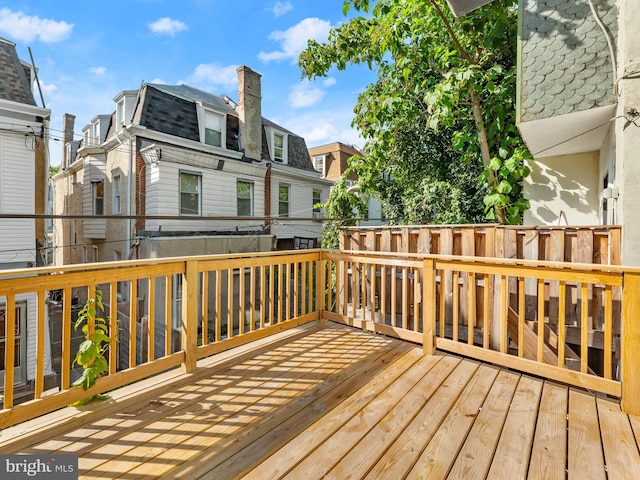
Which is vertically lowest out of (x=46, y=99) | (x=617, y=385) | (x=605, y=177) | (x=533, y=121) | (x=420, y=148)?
(x=617, y=385)

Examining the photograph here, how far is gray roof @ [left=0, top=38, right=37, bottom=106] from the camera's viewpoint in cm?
661

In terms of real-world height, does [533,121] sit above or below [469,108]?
below

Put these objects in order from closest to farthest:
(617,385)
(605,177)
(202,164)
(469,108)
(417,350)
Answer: (617,385) → (417,350) → (605,177) → (469,108) → (202,164)

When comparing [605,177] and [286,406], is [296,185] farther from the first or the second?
[286,406]

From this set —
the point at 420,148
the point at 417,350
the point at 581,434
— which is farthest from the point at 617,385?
the point at 420,148

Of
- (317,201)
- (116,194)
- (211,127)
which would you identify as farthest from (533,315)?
(317,201)

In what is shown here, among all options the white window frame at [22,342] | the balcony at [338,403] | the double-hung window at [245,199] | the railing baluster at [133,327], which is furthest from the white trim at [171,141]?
the railing baluster at [133,327]

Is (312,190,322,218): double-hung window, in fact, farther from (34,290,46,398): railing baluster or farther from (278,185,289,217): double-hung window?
(34,290,46,398): railing baluster

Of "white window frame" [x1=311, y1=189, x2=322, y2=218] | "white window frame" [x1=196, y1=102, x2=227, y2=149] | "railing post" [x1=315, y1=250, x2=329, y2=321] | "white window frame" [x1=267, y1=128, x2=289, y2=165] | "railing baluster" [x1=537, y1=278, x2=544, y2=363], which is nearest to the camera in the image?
"railing baluster" [x1=537, y1=278, x2=544, y2=363]

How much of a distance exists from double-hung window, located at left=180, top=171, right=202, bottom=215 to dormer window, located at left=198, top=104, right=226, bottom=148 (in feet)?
4.47

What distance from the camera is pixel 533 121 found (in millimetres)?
3736

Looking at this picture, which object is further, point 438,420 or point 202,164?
point 202,164

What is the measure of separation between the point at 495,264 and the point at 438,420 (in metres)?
1.44

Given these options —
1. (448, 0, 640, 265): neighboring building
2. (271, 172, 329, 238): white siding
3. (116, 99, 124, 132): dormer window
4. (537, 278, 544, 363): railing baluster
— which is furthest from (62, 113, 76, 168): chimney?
(537, 278, 544, 363): railing baluster
